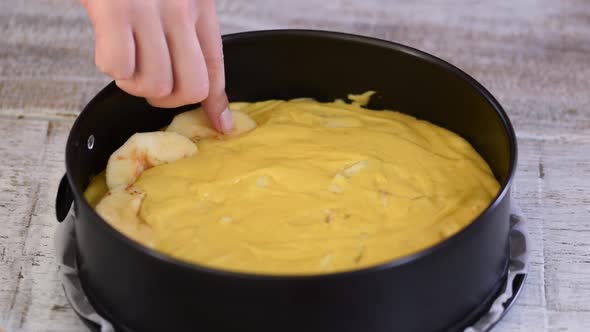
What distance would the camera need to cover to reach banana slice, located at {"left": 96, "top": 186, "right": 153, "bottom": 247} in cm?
173

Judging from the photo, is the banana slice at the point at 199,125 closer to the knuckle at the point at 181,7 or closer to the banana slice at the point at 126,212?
the banana slice at the point at 126,212

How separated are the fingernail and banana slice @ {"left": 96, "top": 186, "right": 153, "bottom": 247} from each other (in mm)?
274

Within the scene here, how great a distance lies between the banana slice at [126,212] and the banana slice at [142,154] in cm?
4

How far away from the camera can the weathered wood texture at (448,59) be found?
1877mm

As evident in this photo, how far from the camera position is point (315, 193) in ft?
5.98

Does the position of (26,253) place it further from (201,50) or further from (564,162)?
(564,162)

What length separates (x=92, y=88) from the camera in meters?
2.56

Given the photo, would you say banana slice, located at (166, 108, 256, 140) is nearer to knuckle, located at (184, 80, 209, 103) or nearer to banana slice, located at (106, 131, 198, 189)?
banana slice, located at (106, 131, 198, 189)

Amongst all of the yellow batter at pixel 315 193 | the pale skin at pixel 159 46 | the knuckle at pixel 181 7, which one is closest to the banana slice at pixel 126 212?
the yellow batter at pixel 315 193

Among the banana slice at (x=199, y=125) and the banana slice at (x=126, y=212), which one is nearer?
the banana slice at (x=126, y=212)

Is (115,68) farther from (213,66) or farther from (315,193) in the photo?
(315,193)

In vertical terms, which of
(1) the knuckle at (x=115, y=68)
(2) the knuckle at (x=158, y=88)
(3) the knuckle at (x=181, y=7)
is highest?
(3) the knuckle at (x=181, y=7)

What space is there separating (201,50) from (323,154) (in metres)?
0.40

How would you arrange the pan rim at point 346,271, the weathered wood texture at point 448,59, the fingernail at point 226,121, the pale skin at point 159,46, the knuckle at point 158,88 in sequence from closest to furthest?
the pan rim at point 346,271, the pale skin at point 159,46, the knuckle at point 158,88, the weathered wood texture at point 448,59, the fingernail at point 226,121
